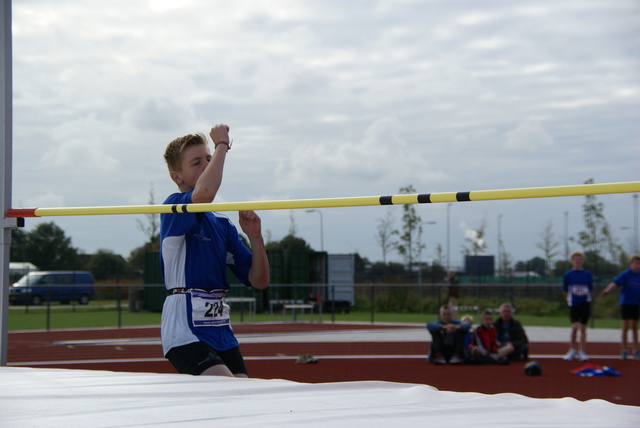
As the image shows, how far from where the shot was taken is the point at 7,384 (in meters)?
2.56

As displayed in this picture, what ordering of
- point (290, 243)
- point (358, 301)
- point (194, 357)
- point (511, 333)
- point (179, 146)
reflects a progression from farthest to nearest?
point (290, 243) < point (358, 301) < point (511, 333) < point (179, 146) < point (194, 357)

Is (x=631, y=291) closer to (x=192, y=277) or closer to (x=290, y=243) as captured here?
(x=192, y=277)

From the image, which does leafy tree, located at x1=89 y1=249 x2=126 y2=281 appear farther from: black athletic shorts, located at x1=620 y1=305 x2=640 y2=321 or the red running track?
black athletic shorts, located at x1=620 y1=305 x2=640 y2=321

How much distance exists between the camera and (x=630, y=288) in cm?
1013

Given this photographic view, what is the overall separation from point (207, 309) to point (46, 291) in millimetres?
24357

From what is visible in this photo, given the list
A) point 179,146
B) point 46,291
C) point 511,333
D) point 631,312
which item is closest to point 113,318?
point 46,291

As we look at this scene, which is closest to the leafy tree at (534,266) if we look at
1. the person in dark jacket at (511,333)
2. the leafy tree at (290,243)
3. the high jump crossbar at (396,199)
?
the leafy tree at (290,243)

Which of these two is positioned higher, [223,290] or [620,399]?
[223,290]

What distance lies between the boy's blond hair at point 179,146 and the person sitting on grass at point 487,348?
7.84 meters

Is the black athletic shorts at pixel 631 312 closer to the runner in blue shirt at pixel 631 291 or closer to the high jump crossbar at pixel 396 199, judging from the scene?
the runner in blue shirt at pixel 631 291

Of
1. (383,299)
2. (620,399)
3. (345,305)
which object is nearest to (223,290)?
(620,399)

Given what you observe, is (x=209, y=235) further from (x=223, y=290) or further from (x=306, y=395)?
(x=306, y=395)

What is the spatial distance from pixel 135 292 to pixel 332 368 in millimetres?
16913

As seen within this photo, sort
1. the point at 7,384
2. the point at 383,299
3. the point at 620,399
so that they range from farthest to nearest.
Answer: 1. the point at 383,299
2. the point at 620,399
3. the point at 7,384
